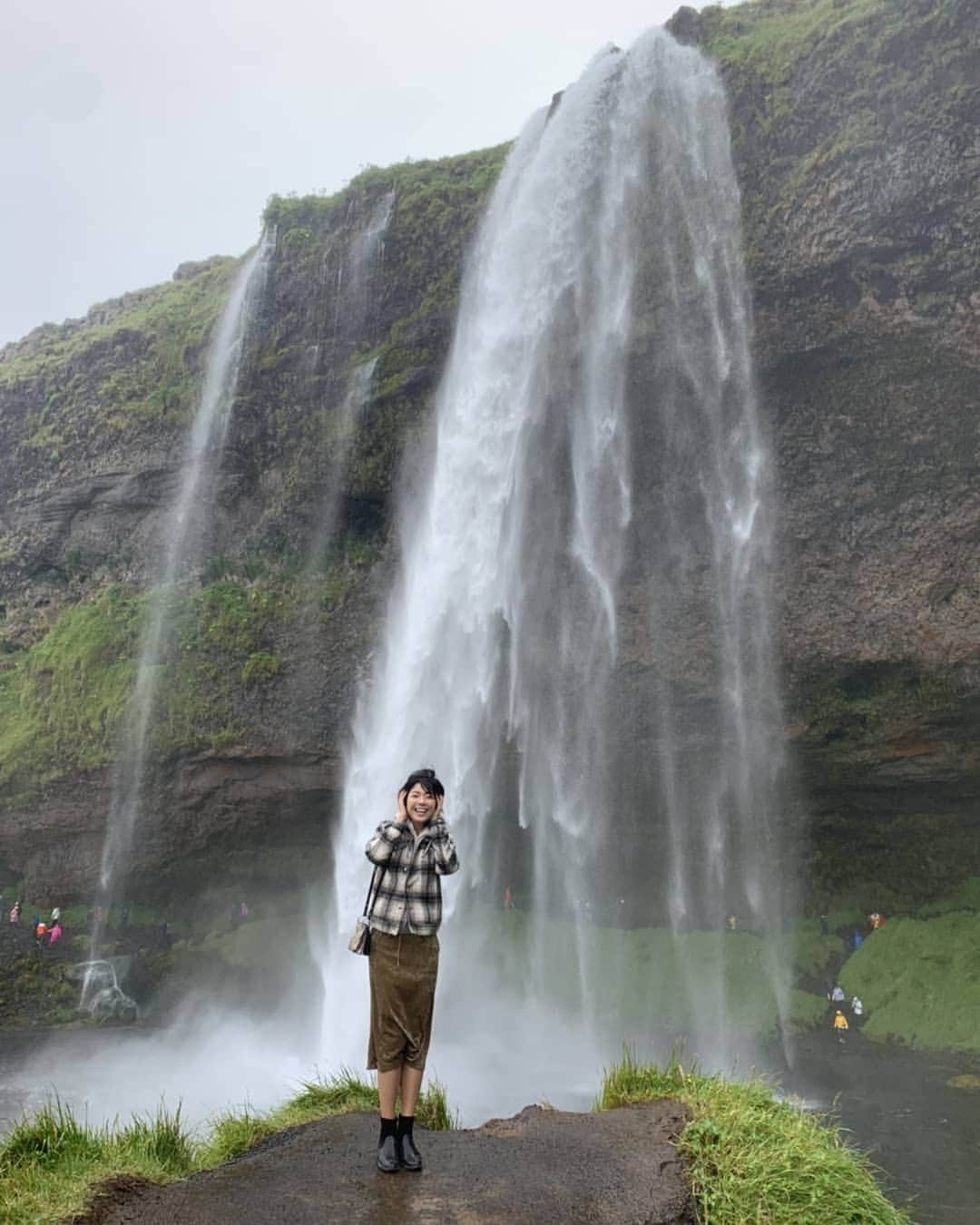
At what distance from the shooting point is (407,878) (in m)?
4.56

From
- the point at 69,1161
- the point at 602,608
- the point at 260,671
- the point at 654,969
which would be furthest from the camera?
the point at 260,671

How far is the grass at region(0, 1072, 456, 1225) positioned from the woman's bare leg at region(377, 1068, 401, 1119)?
1.18 m

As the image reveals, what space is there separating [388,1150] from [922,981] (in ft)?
60.5

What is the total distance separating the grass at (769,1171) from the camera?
4090 millimetres

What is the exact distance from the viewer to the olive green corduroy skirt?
4512 mm

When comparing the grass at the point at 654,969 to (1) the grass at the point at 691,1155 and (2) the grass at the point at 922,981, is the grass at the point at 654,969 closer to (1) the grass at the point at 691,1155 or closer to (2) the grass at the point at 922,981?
(2) the grass at the point at 922,981

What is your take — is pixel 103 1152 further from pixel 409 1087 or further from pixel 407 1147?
pixel 409 1087

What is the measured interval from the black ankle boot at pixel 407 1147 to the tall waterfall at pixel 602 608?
15.2m

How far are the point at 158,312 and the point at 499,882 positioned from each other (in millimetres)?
22612

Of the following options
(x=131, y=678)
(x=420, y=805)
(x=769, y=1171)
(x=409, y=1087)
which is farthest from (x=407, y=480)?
(x=769, y=1171)

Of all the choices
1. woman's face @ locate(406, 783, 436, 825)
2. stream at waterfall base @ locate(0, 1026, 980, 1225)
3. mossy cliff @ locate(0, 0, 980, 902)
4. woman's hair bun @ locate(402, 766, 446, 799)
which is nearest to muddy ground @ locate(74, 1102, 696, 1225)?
woman's face @ locate(406, 783, 436, 825)

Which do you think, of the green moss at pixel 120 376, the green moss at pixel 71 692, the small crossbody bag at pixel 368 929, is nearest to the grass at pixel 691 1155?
the small crossbody bag at pixel 368 929

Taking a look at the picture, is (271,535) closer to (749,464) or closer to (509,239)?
(509,239)

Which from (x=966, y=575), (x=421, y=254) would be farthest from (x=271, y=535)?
(x=966, y=575)
